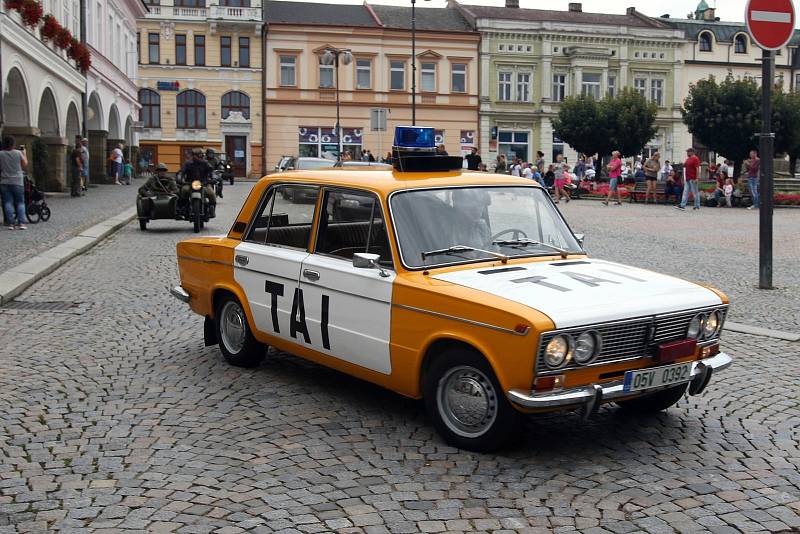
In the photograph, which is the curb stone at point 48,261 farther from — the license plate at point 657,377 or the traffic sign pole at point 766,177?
the traffic sign pole at point 766,177

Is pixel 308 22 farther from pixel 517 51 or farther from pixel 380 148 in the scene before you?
pixel 517 51

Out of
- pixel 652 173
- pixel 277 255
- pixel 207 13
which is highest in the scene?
pixel 207 13

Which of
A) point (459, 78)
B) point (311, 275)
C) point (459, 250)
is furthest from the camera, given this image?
point (459, 78)

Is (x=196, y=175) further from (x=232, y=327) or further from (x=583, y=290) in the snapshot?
(x=583, y=290)

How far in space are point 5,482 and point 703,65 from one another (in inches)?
2976

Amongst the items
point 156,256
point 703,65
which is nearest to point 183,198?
point 156,256

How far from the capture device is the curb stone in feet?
38.1

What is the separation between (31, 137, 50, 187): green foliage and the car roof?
24.6 meters

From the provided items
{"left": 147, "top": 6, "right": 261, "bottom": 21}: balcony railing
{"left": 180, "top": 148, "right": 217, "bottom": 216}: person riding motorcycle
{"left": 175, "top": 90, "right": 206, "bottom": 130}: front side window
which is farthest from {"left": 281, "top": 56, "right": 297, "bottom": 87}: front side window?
{"left": 180, "top": 148, "right": 217, "bottom": 216}: person riding motorcycle

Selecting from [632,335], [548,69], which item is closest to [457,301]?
[632,335]

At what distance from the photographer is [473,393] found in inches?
216

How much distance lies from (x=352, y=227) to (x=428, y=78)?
203ft

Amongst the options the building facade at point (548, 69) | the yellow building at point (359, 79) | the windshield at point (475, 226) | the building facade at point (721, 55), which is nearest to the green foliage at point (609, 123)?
the building facade at point (548, 69)

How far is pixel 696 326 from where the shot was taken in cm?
576
